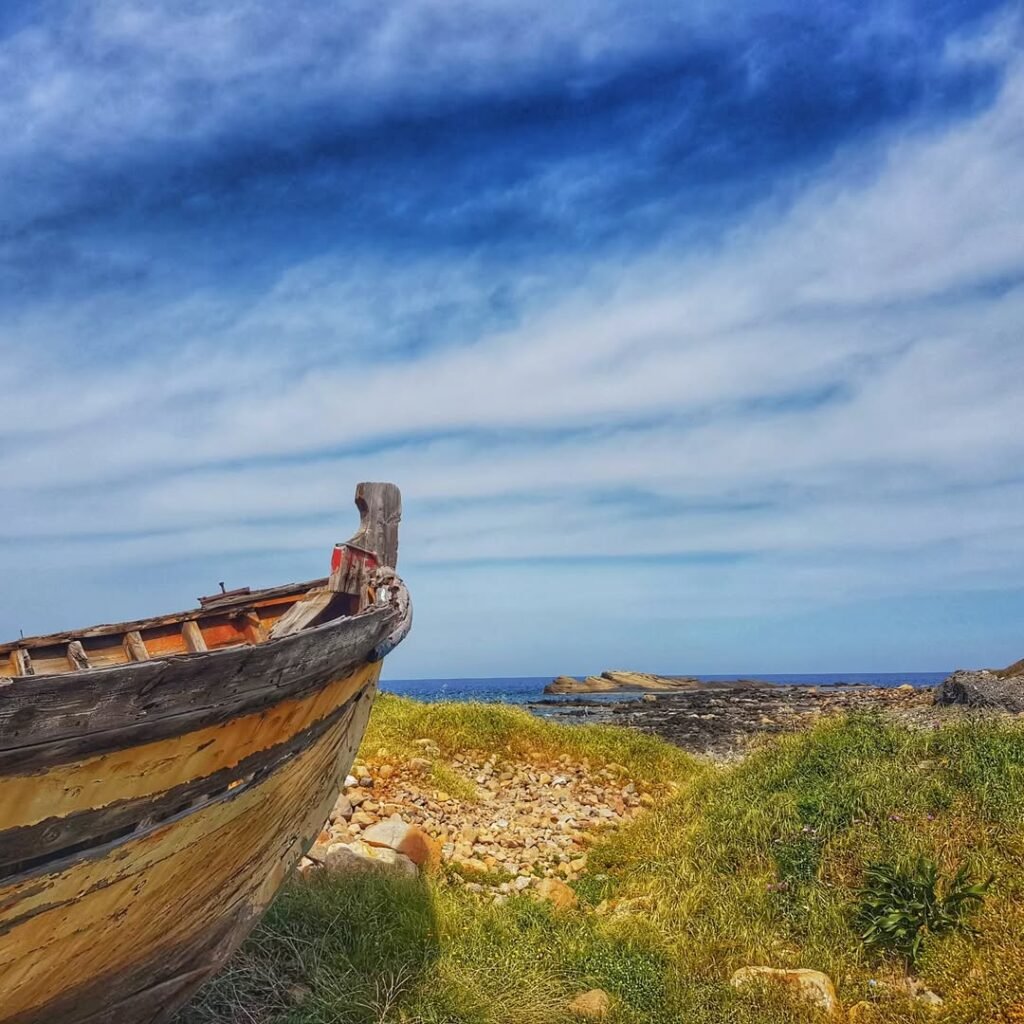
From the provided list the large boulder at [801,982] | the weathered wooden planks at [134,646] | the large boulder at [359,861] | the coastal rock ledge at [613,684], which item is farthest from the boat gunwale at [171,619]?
the coastal rock ledge at [613,684]

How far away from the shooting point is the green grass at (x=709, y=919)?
5398 mm

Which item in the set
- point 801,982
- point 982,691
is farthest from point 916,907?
point 982,691

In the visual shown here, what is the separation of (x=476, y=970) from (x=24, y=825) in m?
3.95

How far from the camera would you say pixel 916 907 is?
6219mm

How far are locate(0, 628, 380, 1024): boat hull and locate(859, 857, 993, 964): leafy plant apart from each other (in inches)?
171

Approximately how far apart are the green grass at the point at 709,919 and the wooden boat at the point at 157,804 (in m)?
1.36

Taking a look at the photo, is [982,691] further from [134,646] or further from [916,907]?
[134,646]

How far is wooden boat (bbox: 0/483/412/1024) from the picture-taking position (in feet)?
8.86

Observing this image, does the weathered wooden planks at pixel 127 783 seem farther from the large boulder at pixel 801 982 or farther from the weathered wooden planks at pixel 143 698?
the large boulder at pixel 801 982

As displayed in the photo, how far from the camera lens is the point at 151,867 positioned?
330cm

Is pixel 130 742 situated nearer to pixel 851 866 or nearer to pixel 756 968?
pixel 756 968

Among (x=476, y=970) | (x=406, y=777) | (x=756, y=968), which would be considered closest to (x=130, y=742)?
(x=476, y=970)

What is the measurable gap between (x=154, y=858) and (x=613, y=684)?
59.5m

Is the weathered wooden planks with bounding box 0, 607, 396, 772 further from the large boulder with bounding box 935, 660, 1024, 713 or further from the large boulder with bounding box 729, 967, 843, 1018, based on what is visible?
the large boulder with bounding box 935, 660, 1024, 713
